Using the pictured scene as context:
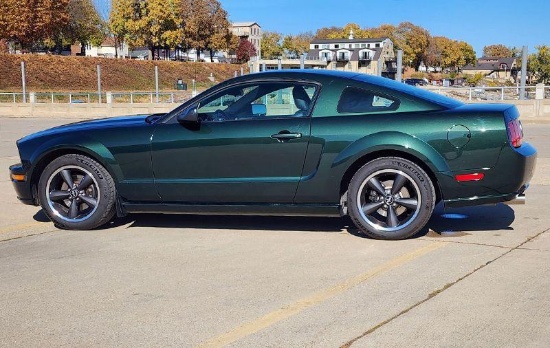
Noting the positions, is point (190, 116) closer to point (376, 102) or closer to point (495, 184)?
point (376, 102)

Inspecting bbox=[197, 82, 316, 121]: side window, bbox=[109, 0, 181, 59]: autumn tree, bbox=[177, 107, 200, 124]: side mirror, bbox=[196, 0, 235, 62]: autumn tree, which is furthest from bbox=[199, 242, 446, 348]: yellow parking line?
bbox=[196, 0, 235, 62]: autumn tree

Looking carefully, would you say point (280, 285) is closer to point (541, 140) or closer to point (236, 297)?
point (236, 297)

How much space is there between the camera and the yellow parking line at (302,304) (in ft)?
11.5

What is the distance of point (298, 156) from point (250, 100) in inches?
28.8

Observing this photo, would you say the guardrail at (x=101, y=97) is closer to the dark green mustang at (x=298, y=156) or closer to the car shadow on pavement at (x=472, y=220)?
the dark green mustang at (x=298, y=156)

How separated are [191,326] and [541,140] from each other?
1408 cm

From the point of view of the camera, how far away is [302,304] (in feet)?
13.2

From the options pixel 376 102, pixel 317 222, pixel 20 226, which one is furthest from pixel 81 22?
pixel 376 102

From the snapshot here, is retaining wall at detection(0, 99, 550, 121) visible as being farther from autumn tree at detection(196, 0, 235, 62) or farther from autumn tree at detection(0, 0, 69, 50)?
autumn tree at detection(196, 0, 235, 62)

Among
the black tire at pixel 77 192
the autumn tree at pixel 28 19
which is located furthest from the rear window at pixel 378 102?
the autumn tree at pixel 28 19

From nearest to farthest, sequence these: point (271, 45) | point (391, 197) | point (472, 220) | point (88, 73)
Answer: point (391, 197) < point (472, 220) < point (88, 73) < point (271, 45)

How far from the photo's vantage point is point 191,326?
3684mm

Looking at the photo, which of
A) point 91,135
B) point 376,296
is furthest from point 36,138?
point 376,296

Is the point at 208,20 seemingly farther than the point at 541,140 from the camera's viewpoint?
Yes
